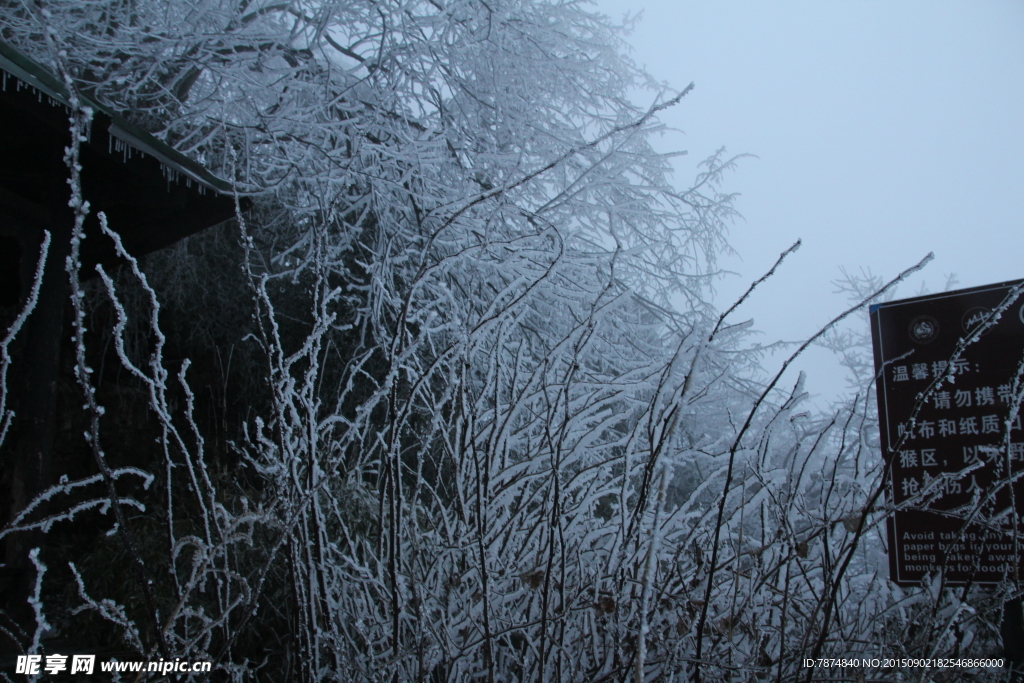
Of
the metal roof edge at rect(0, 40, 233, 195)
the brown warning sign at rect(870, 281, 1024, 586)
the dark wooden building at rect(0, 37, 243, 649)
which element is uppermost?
the metal roof edge at rect(0, 40, 233, 195)

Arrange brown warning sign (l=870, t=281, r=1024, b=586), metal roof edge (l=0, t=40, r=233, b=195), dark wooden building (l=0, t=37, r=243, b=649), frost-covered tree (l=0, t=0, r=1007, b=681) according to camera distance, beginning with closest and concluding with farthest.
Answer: frost-covered tree (l=0, t=0, r=1007, b=681), brown warning sign (l=870, t=281, r=1024, b=586), metal roof edge (l=0, t=40, r=233, b=195), dark wooden building (l=0, t=37, r=243, b=649)

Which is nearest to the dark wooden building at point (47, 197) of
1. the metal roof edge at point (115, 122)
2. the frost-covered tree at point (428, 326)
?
the metal roof edge at point (115, 122)

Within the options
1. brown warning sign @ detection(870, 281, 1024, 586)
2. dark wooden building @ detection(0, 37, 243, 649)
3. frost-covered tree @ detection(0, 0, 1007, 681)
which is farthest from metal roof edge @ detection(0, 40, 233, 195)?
brown warning sign @ detection(870, 281, 1024, 586)

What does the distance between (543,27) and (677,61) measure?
11509cm

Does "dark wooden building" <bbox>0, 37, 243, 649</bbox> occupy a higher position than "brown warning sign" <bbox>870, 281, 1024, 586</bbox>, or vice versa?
"dark wooden building" <bbox>0, 37, 243, 649</bbox>

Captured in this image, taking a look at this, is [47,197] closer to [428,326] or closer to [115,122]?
[115,122]

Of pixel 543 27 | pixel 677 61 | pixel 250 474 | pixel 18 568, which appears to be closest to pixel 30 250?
pixel 18 568

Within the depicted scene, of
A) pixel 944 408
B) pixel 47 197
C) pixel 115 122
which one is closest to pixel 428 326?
pixel 944 408

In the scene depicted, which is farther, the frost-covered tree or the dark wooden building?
the dark wooden building

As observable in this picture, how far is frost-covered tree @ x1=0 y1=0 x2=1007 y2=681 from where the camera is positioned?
6.48 feet

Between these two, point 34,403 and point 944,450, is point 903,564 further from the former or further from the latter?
point 34,403

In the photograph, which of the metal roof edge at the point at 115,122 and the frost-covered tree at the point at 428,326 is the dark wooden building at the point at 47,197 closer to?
the metal roof edge at the point at 115,122

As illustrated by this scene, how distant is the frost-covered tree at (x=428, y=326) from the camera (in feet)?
6.48

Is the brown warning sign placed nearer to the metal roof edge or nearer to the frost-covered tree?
the frost-covered tree
